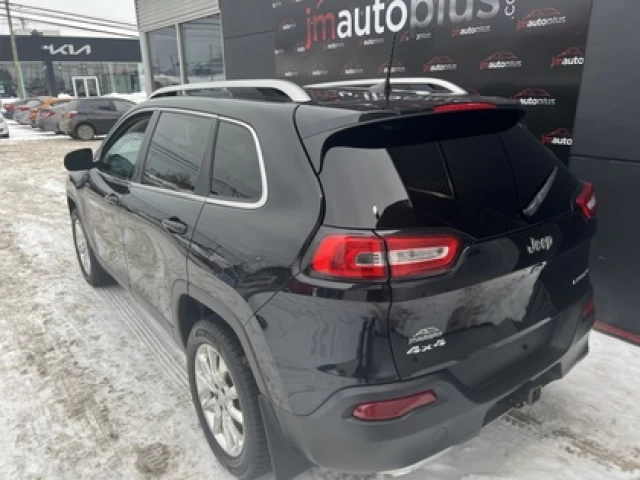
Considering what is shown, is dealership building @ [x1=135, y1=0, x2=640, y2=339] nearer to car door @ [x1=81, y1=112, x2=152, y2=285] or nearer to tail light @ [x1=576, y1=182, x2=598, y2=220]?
tail light @ [x1=576, y1=182, x2=598, y2=220]

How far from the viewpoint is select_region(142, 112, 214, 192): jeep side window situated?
257 cm

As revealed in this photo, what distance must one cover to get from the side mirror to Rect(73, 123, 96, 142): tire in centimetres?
1592

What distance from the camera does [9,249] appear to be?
240 inches

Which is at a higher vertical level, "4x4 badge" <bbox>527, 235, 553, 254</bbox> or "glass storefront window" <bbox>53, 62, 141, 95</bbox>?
"glass storefront window" <bbox>53, 62, 141, 95</bbox>

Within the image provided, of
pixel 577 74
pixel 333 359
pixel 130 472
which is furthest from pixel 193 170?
pixel 577 74

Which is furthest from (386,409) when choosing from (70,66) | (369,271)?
(70,66)

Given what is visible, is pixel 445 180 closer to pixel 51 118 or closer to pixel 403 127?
pixel 403 127

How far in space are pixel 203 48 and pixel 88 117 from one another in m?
8.41

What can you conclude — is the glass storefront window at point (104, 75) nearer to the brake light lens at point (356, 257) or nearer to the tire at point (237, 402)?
the tire at point (237, 402)

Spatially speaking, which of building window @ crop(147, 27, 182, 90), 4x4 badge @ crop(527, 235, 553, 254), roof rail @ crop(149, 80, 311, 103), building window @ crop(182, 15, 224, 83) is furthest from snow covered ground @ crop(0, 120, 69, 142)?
4x4 badge @ crop(527, 235, 553, 254)

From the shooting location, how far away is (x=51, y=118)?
20047mm

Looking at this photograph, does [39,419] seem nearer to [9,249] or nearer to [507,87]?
[9,249]

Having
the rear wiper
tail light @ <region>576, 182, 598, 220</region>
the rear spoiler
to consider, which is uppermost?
the rear spoiler

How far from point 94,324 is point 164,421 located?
1553 millimetres
